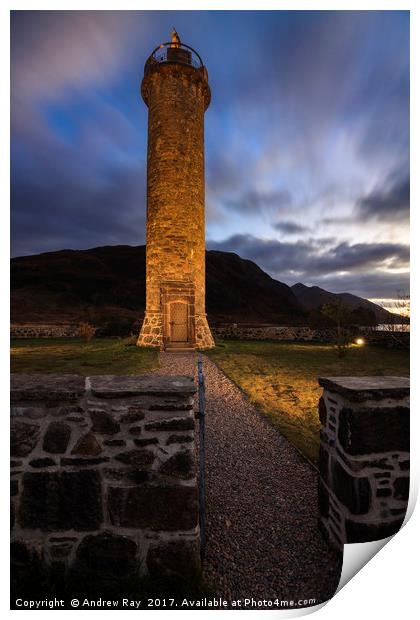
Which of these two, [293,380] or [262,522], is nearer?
[262,522]

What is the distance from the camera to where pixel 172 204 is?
13766 millimetres

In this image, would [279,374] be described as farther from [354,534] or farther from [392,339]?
[392,339]

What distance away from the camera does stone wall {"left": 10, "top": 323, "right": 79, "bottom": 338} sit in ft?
63.5

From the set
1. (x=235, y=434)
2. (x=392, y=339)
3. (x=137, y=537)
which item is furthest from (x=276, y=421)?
(x=392, y=339)

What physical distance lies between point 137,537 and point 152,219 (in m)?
13.5

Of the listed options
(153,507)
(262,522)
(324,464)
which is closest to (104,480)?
(153,507)

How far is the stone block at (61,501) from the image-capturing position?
203 centimetres

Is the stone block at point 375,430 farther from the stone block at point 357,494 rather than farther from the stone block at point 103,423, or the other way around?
the stone block at point 103,423

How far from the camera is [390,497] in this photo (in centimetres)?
221

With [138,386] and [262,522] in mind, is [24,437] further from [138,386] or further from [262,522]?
[262,522]

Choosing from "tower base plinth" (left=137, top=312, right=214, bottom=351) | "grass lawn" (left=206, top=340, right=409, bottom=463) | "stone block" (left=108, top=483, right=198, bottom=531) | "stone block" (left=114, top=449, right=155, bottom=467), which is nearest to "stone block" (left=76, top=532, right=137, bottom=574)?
"stone block" (left=108, top=483, right=198, bottom=531)

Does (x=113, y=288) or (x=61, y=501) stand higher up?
(x=113, y=288)

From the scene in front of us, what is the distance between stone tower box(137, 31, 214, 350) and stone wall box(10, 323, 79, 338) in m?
8.53

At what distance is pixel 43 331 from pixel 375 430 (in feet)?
69.6
